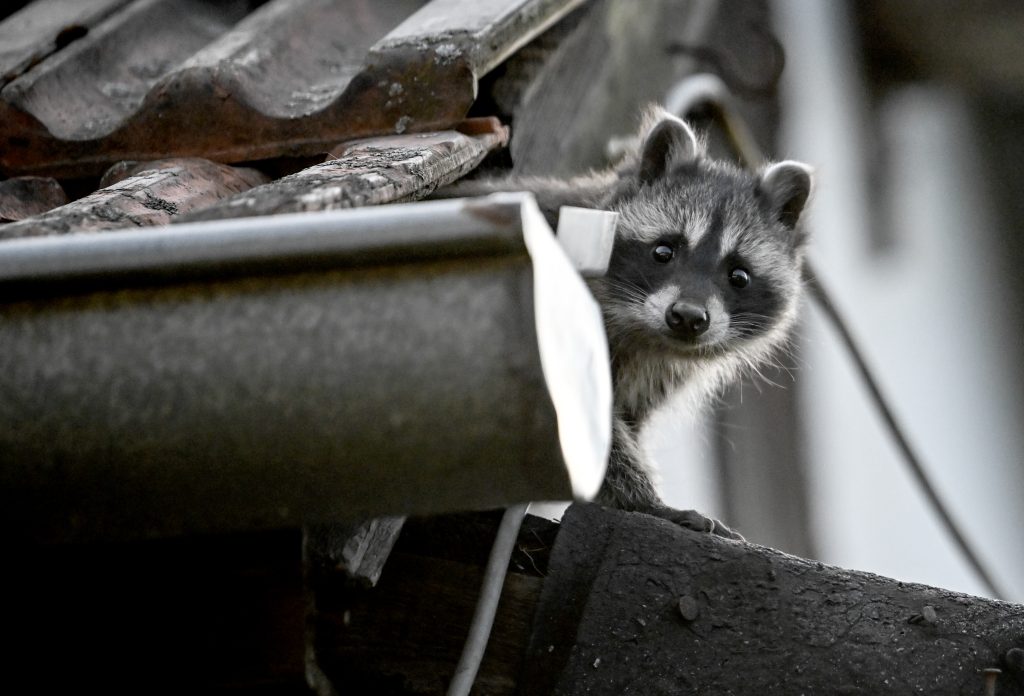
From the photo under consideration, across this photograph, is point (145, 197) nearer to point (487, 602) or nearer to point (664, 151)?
point (487, 602)

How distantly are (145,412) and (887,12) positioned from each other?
Answer: 606 cm

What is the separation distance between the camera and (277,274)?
102 centimetres

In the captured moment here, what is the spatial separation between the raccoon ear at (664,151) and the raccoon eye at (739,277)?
0.93 feet

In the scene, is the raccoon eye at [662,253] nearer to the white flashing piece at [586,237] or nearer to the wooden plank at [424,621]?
the wooden plank at [424,621]

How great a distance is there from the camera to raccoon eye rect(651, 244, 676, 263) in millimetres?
2465

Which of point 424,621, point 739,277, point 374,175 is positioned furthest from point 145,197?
point 739,277

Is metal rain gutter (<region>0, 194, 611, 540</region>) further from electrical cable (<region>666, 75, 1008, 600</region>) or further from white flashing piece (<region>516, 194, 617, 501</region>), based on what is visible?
electrical cable (<region>666, 75, 1008, 600</region>)

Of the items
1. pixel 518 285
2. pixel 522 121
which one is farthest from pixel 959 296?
pixel 518 285

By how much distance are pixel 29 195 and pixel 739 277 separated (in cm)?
151

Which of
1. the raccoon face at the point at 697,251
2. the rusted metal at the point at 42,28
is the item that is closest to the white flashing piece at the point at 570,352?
the raccoon face at the point at 697,251

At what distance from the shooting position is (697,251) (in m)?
2.50

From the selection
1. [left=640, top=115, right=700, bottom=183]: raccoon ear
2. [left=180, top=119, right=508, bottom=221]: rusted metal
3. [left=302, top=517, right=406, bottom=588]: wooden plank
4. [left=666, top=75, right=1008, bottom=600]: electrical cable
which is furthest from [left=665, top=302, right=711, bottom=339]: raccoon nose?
[left=302, top=517, right=406, bottom=588]: wooden plank

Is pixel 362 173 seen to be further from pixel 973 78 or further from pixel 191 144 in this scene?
pixel 973 78

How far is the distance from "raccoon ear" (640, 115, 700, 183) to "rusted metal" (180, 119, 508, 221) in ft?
2.15
